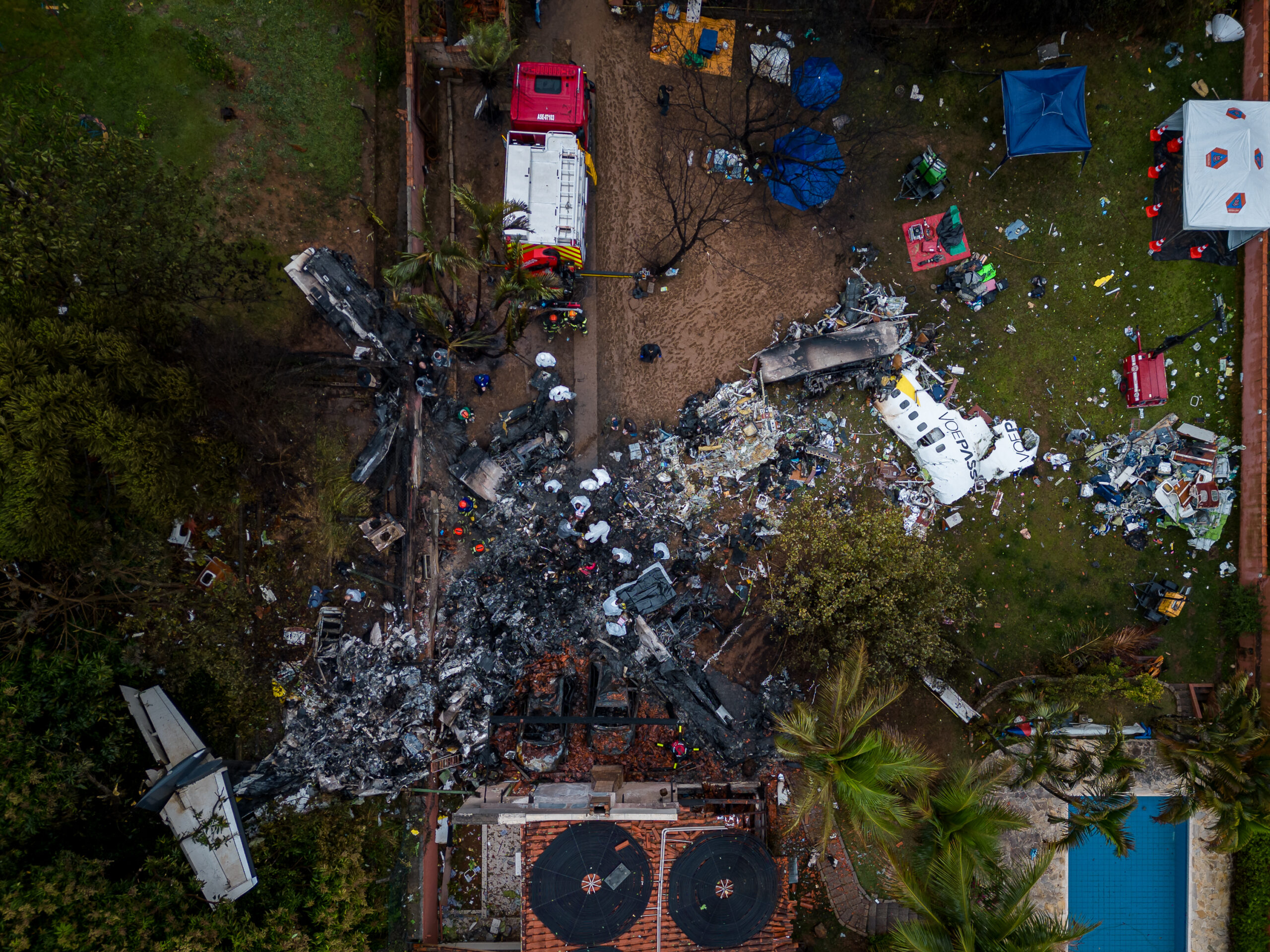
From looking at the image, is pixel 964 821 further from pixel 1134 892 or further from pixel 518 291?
pixel 518 291

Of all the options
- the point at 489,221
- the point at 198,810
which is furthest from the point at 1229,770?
the point at 198,810

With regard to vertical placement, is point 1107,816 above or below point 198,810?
above

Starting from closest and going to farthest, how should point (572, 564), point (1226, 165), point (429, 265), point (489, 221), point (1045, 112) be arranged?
point (489, 221) → point (1045, 112) → point (429, 265) → point (1226, 165) → point (572, 564)

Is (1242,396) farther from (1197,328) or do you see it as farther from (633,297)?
(633,297)

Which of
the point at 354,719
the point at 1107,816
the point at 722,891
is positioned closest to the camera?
the point at 1107,816

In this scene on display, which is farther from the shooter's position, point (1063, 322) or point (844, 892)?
point (1063, 322)

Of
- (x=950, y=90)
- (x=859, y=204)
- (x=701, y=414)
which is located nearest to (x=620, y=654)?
(x=701, y=414)

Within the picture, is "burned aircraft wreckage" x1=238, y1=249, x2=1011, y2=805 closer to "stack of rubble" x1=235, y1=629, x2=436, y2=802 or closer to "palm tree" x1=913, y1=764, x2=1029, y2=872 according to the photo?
"stack of rubble" x1=235, y1=629, x2=436, y2=802
